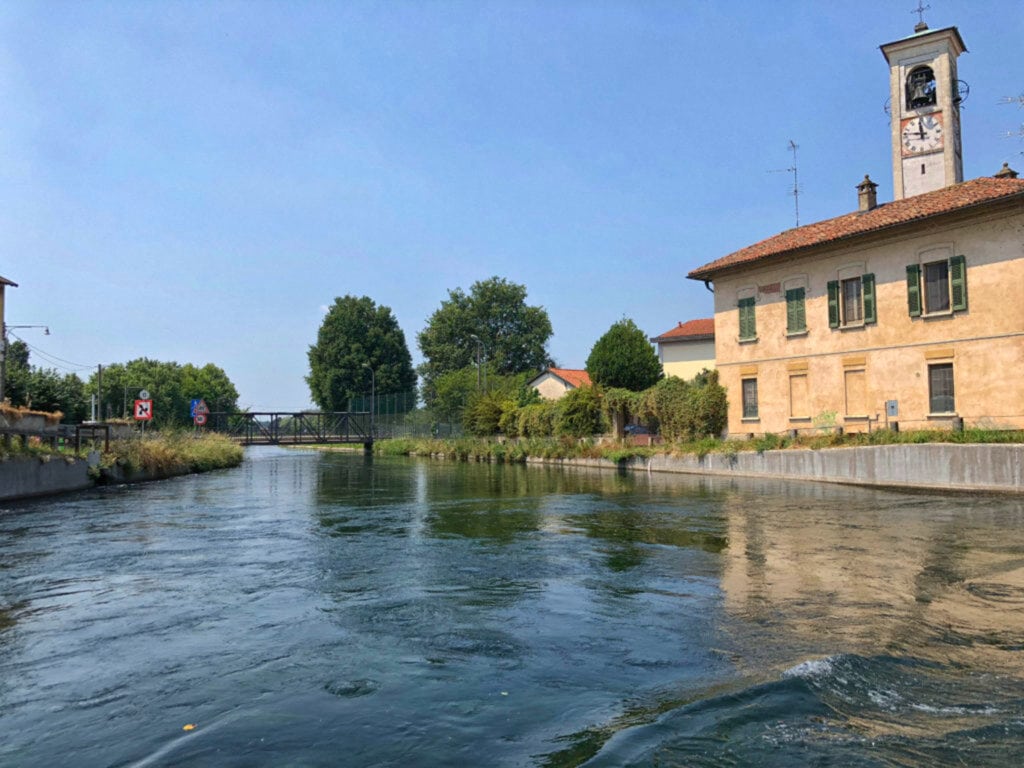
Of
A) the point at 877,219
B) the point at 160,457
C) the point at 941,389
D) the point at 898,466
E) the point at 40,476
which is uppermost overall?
the point at 877,219

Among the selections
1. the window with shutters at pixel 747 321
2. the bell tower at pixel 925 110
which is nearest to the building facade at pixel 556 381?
the window with shutters at pixel 747 321

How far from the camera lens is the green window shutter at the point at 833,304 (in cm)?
2639

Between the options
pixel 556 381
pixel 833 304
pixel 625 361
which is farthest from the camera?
pixel 556 381

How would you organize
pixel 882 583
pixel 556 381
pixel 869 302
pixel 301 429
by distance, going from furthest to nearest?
pixel 301 429
pixel 556 381
pixel 869 302
pixel 882 583

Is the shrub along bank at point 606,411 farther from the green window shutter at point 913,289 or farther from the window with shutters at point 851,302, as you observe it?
the green window shutter at point 913,289

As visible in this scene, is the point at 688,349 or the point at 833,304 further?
the point at 688,349

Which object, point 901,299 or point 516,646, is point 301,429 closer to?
point 901,299

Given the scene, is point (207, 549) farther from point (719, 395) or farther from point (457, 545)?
point (719, 395)

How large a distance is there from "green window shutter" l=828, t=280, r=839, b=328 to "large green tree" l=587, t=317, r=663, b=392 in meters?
17.8

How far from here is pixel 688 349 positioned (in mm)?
51906

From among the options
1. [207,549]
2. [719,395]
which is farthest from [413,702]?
[719,395]

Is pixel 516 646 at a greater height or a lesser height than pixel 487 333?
lesser

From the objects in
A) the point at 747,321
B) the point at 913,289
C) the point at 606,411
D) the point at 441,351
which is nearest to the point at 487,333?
the point at 441,351

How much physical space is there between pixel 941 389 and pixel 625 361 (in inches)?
851
